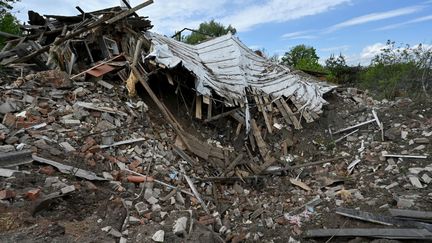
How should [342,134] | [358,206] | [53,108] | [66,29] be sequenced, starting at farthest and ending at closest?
[66,29]
[342,134]
[53,108]
[358,206]

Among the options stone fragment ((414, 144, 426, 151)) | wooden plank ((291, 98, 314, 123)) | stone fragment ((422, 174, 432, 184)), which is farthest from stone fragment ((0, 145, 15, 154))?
stone fragment ((414, 144, 426, 151))

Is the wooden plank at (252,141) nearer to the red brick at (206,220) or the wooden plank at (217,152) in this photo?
the wooden plank at (217,152)

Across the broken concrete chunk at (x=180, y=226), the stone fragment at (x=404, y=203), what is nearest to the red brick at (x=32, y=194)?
the broken concrete chunk at (x=180, y=226)

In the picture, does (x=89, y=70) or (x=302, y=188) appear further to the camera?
(x=89, y=70)

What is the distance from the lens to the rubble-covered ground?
391 centimetres

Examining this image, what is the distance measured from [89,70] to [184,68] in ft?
6.48

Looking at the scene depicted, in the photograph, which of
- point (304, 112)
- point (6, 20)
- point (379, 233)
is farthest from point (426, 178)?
point (6, 20)

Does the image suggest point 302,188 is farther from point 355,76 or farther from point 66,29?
point 355,76

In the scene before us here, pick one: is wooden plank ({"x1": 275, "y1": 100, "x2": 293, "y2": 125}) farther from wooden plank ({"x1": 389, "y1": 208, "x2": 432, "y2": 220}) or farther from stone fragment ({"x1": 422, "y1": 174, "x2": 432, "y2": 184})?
wooden plank ({"x1": 389, "y1": 208, "x2": 432, "y2": 220})

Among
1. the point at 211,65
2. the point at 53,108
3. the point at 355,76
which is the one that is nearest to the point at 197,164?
the point at 53,108

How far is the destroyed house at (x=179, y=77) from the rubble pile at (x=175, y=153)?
0.11 feet

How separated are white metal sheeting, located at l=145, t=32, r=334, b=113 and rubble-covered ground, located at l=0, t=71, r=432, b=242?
2.81 ft

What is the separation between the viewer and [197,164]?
6.02 meters

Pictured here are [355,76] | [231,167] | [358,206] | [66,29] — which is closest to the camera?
[358,206]
